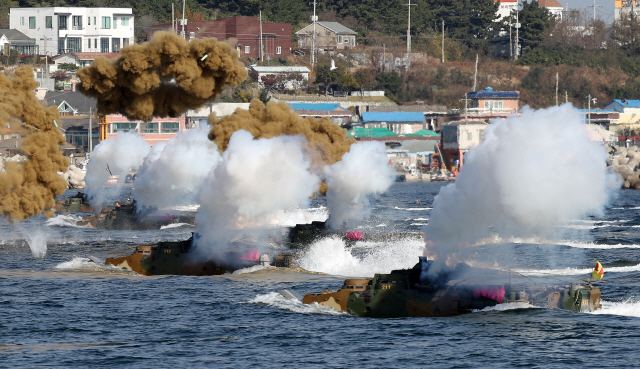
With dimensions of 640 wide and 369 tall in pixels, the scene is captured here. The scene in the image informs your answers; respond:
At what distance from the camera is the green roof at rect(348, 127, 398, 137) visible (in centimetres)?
15300

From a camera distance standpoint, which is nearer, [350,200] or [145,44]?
[145,44]

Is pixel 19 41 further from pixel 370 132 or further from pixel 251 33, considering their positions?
pixel 370 132

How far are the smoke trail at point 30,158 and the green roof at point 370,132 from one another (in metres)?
103

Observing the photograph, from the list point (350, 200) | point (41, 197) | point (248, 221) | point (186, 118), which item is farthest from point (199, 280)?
point (186, 118)

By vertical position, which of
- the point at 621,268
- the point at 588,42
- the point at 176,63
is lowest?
the point at 621,268

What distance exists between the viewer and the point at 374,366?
1110 inches

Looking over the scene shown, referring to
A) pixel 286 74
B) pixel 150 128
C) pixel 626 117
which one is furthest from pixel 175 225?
pixel 626 117

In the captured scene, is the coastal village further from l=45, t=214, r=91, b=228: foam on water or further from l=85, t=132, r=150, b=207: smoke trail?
l=45, t=214, r=91, b=228: foam on water

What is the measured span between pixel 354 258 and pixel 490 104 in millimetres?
115179

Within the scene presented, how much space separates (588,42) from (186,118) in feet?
315

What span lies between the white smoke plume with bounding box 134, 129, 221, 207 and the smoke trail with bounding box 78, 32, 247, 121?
33.2m

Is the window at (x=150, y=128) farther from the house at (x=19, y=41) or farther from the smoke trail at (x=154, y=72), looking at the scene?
the smoke trail at (x=154, y=72)

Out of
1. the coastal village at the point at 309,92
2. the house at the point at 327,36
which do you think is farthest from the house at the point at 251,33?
the house at the point at 327,36

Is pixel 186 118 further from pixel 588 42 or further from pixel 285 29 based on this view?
pixel 588 42
